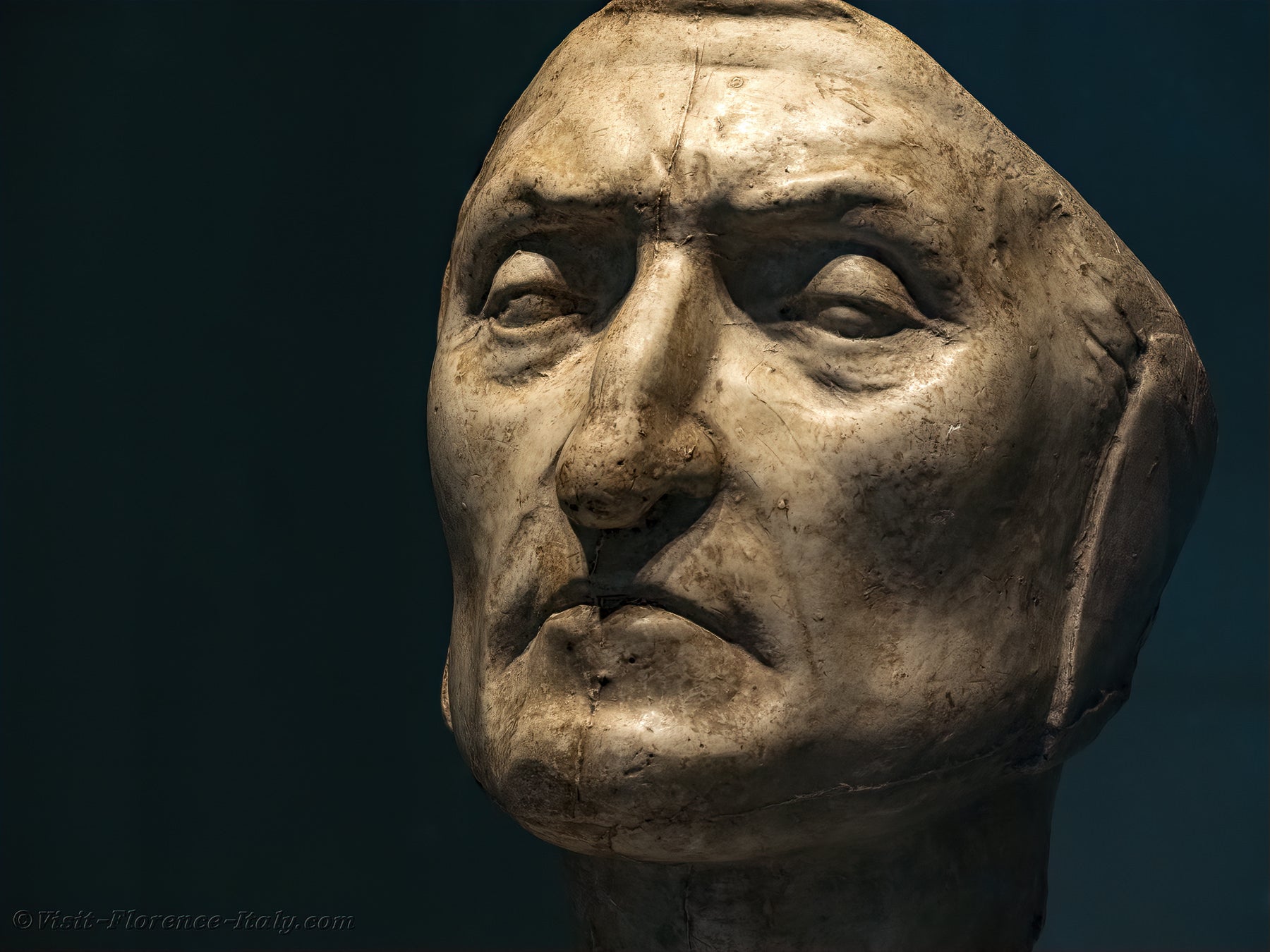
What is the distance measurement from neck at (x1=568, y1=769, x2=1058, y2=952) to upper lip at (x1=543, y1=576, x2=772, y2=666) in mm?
469

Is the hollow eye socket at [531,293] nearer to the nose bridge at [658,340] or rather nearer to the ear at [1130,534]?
the nose bridge at [658,340]

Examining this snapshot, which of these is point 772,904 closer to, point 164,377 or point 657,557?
point 657,557

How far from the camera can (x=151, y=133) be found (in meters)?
4.25

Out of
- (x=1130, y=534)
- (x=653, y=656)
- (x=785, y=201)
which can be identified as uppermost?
(x=785, y=201)

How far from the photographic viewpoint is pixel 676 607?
252 cm

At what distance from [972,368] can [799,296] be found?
30 cm

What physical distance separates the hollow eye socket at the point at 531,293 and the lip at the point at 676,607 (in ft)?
1.66

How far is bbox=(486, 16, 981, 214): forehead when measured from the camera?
261 centimetres

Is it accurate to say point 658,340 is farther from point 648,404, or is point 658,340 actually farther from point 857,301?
point 857,301

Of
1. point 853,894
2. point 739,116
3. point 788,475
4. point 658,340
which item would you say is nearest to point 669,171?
point 739,116

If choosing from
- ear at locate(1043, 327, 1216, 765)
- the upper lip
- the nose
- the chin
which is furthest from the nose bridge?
ear at locate(1043, 327, 1216, 765)

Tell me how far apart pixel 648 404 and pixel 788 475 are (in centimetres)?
25

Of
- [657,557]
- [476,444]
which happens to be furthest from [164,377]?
[657,557]

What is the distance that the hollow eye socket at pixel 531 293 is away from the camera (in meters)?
2.76
